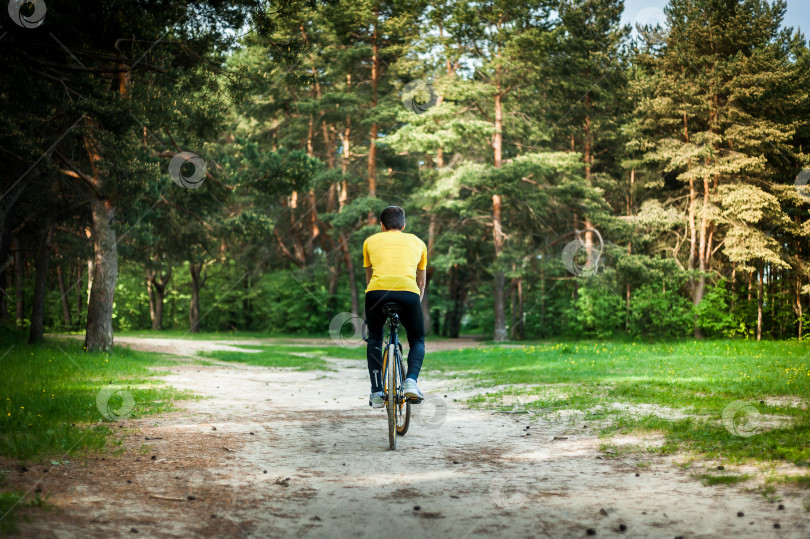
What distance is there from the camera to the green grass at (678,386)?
569 cm

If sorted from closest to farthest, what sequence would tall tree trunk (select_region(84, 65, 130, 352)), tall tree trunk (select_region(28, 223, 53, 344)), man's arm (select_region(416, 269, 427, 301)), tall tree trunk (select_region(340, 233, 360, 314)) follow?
man's arm (select_region(416, 269, 427, 301)), tall tree trunk (select_region(84, 65, 130, 352)), tall tree trunk (select_region(28, 223, 53, 344)), tall tree trunk (select_region(340, 233, 360, 314))

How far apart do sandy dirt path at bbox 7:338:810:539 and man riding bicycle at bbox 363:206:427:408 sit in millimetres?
715

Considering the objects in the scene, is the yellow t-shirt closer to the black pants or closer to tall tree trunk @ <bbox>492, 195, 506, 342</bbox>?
the black pants

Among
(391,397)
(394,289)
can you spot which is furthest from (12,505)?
(394,289)

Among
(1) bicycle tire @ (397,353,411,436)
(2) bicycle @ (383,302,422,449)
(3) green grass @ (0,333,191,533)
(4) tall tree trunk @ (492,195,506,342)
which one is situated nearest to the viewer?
(3) green grass @ (0,333,191,533)

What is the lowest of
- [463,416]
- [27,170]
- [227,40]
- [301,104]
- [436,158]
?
[463,416]

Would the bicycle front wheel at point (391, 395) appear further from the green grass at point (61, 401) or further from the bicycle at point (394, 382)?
the green grass at point (61, 401)

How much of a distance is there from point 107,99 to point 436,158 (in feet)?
78.1

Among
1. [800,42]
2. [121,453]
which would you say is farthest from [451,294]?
[121,453]

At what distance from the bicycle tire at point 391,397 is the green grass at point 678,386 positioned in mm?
2252

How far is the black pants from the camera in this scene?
6297 mm

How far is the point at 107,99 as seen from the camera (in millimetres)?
11852

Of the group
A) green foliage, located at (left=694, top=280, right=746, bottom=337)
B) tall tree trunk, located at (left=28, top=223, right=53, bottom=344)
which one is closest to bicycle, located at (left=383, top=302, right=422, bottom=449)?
tall tree trunk, located at (left=28, top=223, right=53, bottom=344)

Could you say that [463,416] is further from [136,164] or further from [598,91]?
[598,91]
